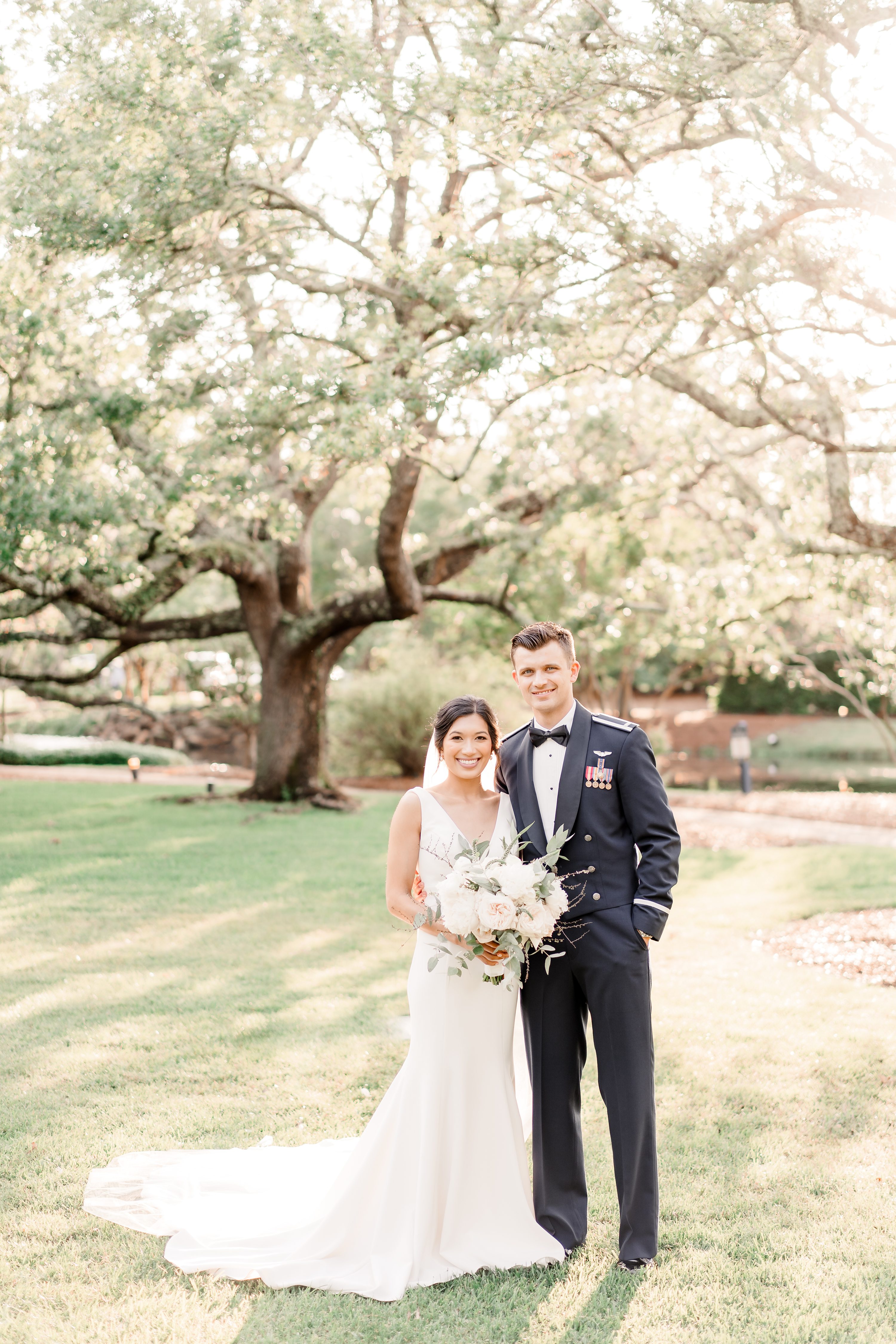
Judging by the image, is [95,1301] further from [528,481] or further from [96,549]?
[528,481]

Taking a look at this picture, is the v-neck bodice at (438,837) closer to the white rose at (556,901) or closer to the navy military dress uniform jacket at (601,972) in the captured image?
the navy military dress uniform jacket at (601,972)

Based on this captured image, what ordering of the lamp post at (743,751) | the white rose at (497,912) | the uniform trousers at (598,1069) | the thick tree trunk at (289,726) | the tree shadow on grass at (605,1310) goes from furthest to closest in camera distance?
the lamp post at (743,751) → the thick tree trunk at (289,726) → the uniform trousers at (598,1069) → the white rose at (497,912) → the tree shadow on grass at (605,1310)

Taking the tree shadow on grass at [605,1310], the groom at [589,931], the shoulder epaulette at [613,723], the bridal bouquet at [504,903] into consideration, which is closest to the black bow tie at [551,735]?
the groom at [589,931]

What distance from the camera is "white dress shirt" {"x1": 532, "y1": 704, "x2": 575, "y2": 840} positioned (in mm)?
4188

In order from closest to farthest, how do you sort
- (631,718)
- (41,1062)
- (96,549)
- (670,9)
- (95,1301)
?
1. (95,1301)
2. (41,1062)
3. (670,9)
4. (96,549)
5. (631,718)

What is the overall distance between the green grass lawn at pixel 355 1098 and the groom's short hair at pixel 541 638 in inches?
77.4

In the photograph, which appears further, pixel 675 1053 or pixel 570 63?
pixel 570 63

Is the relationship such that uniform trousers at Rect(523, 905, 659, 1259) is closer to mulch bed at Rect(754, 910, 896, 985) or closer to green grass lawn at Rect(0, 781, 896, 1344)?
green grass lawn at Rect(0, 781, 896, 1344)

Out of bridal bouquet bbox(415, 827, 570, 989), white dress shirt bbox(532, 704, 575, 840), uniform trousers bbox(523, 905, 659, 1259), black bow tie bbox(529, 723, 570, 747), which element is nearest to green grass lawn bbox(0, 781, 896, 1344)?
uniform trousers bbox(523, 905, 659, 1259)

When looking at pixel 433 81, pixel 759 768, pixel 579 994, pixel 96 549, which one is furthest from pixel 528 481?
pixel 759 768

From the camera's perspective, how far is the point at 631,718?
3041 centimetres

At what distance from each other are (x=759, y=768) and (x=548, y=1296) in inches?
1096

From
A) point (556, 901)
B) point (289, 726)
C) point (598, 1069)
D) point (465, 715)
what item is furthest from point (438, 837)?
point (289, 726)

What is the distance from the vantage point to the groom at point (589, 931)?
3.99m
